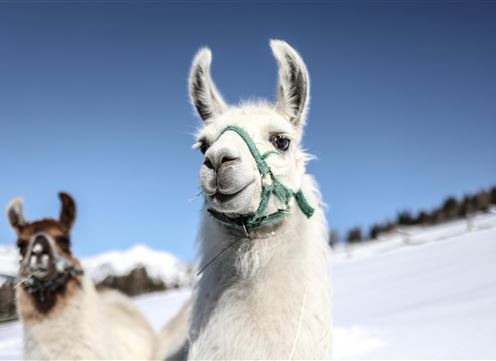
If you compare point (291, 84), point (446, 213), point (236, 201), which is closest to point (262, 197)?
point (236, 201)

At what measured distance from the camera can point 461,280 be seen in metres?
6.89

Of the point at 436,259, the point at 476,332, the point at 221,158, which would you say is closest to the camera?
the point at 221,158

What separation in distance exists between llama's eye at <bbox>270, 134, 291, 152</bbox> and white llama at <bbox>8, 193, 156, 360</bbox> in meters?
2.32

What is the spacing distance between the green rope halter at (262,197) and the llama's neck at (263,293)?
86 mm

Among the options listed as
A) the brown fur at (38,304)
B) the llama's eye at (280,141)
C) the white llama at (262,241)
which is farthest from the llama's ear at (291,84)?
the brown fur at (38,304)

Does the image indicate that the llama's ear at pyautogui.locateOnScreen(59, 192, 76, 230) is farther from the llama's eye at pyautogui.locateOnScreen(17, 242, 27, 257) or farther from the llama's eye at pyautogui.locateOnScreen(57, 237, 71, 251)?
the llama's eye at pyautogui.locateOnScreen(17, 242, 27, 257)

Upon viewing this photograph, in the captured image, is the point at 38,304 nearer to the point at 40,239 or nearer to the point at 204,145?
the point at 40,239

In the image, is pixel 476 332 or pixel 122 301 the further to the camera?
pixel 122 301

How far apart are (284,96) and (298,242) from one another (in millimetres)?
889

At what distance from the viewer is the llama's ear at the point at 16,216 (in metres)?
3.84

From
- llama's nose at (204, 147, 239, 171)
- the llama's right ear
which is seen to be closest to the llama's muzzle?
the llama's right ear

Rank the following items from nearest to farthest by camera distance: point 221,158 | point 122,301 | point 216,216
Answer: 1. point 221,158
2. point 216,216
3. point 122,301

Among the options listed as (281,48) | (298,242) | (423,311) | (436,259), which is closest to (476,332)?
(423,311)

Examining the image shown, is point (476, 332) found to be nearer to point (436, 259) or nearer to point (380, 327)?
point (380, 327)
